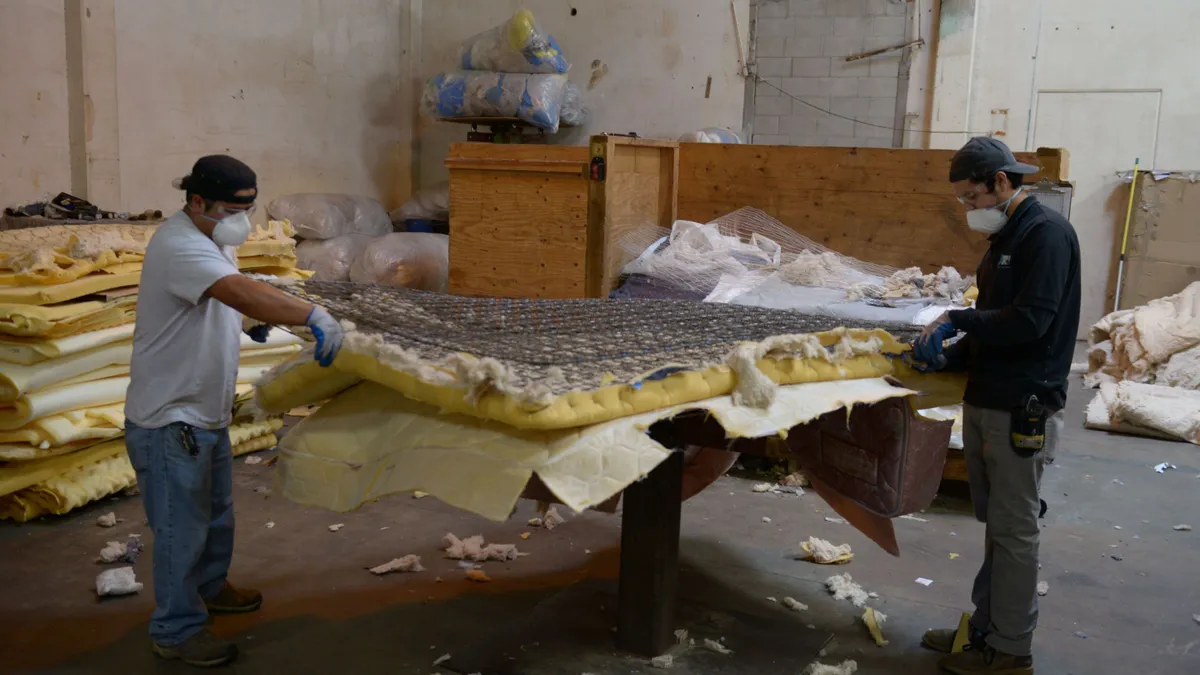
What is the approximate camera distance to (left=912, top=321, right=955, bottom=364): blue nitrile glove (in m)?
2.60

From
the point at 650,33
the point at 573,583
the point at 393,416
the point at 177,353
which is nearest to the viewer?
the point at 393,416

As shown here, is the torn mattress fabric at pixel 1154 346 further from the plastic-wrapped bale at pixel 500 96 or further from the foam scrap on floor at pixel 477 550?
the foam scrap on floor at pixel 477 550

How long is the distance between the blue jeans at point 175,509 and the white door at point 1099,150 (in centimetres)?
729

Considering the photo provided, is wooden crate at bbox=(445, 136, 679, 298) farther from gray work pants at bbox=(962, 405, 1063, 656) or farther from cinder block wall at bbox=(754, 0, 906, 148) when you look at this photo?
gray work pants at bbox=(962, 405, 1063, 656)

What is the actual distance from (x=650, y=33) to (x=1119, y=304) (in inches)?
178

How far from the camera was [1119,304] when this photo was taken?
7.88 m

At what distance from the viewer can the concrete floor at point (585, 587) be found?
274cm

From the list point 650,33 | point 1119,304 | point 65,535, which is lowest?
point 65,535

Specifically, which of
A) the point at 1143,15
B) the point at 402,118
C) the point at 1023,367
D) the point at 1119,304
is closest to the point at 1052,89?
the point at 1143,15

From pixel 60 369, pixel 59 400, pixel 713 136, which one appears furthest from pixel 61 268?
pixel 713 136

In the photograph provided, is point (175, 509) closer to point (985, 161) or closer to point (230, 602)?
point (230, 602)

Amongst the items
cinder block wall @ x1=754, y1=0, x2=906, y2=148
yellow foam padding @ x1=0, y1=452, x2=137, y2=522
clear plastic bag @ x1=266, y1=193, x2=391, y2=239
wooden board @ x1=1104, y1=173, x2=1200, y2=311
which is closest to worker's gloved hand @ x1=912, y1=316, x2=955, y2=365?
yellow foam padding @ x1=0, y1=452, x2=137, y2=522

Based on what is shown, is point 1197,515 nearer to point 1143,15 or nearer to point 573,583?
point 573,583

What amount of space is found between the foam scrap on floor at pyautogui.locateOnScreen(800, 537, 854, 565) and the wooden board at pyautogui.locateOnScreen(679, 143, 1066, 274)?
7.97 feet
